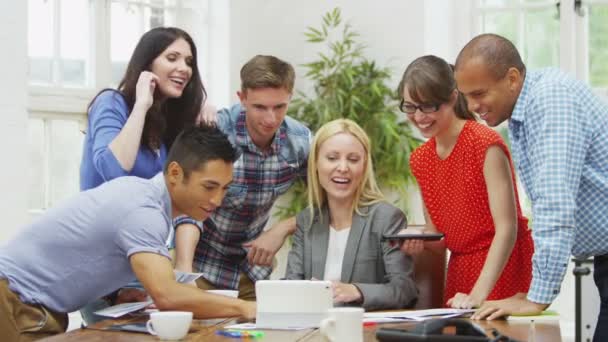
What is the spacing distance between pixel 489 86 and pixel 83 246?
3.62ft

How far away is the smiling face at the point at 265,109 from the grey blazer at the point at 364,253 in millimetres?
417

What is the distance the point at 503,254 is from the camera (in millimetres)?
2693

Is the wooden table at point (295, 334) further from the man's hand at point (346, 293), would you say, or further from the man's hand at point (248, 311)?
the man's hand at point (346, 293)

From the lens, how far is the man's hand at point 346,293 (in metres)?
2.76

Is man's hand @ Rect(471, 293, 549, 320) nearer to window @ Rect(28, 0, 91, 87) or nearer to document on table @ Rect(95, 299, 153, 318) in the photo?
document on table @ Rect(95, 299, 153, 318)

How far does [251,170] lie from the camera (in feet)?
11.4

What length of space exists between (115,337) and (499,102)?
1067 mm

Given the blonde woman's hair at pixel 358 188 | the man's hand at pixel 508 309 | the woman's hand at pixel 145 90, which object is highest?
the woman's hand at pixel 145 90

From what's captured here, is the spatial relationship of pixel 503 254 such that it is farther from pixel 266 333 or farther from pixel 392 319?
pixel 266 333

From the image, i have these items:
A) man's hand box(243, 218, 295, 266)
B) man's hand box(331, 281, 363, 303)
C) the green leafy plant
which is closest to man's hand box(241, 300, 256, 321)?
man's hand box(331, 281, 363, 303)

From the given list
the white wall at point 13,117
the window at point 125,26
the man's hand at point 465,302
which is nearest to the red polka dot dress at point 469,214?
the man's hand at point 465,302

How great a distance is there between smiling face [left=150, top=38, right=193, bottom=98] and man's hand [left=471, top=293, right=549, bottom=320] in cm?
140

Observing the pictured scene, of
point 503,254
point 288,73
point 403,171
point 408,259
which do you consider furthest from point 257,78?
point 403,171

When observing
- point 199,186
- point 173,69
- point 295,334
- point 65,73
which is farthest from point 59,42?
point 295,334
